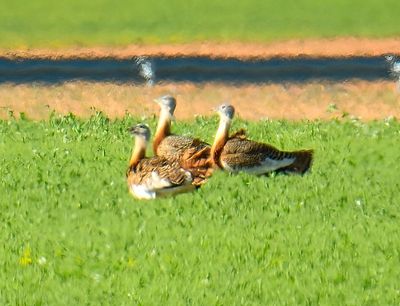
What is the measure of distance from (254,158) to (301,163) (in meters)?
0.59

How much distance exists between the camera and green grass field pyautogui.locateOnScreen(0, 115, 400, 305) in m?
10.2

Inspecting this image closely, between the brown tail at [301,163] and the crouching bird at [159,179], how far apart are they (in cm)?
145

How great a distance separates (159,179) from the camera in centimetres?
1363

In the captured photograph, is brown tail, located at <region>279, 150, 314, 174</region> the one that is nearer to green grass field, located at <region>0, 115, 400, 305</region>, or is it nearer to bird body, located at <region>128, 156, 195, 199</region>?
green grass field, located at <region>0, 115, 400, 305</region>

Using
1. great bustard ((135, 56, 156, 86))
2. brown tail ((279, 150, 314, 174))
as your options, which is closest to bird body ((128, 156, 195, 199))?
brown tail ((279, 150, 314, 174))

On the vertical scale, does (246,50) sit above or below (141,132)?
below

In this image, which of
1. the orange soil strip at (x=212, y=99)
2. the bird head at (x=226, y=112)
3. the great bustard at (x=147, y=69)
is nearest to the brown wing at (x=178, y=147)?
the bird head at (x=226, y=112)

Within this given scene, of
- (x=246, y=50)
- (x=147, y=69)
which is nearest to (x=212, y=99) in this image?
(x=147, y=69)

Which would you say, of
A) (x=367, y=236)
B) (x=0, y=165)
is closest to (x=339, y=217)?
(x=367, y=236)

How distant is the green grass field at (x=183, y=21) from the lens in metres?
28.8

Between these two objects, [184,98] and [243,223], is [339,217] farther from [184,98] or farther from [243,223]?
[184,98]

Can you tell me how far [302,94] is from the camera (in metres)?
24.8

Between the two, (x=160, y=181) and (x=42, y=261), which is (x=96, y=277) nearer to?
(x=42, y=261)

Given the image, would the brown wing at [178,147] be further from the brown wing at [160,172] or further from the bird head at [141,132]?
the brown wing at [160,172]
